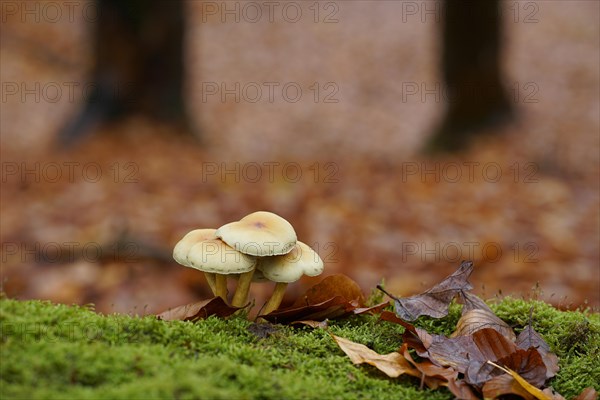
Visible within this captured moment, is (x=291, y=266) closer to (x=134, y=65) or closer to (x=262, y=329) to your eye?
(x=262, y=329)

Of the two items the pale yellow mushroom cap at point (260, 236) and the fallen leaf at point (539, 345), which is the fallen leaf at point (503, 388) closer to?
the fallen leaf at point (539, 345)

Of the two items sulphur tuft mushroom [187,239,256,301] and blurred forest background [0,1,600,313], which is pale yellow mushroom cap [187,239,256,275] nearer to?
sulphur tuft mushroom [187,239,256,301]

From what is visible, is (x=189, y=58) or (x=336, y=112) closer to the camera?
(x=189, y=58)

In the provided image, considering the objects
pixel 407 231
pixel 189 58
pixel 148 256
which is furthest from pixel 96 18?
pixel 407 231

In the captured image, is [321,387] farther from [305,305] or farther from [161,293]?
[161,293]

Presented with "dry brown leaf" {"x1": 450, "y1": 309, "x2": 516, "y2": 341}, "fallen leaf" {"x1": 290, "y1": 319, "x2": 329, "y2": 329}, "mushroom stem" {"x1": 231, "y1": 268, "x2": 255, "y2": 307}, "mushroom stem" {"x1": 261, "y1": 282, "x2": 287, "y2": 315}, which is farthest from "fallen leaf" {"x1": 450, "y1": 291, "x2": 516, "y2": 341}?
"mushroom stem" {"x1": 231, "y1": 268, "x2": 255, "y2": 307}

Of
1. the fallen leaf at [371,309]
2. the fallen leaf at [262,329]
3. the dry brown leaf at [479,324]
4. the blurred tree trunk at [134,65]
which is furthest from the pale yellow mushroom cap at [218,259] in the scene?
the blurred tree trunk at [134,65]
